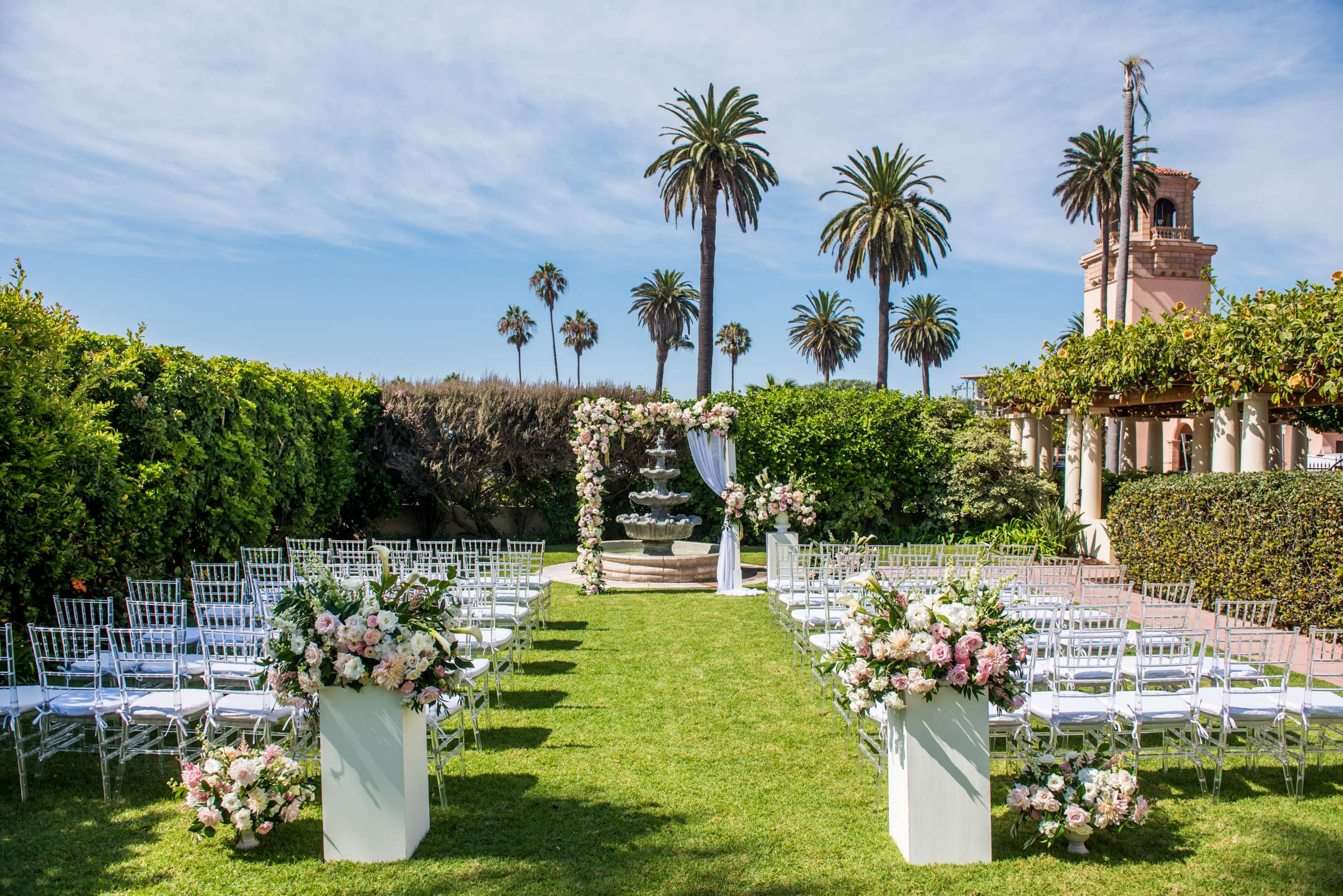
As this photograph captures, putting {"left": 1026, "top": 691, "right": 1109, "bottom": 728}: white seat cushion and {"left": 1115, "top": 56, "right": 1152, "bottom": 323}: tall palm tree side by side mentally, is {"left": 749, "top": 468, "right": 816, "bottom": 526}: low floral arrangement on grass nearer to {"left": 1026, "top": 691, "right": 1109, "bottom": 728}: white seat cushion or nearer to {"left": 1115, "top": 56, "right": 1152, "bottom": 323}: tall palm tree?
{"left": 1026, "top": 691, "right": 1109, "bottom": 728}: white seat cushion

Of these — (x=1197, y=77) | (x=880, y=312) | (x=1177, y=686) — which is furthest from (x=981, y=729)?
(x=880, y=312)

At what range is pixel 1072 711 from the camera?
5043 millimetres

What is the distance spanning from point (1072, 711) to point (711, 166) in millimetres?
19558

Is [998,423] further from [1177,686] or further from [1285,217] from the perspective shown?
[1177,686]

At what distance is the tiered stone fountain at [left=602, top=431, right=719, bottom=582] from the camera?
1435 cm

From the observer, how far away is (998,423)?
18.7m

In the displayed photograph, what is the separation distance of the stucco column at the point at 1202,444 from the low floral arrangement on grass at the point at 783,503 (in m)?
7.86

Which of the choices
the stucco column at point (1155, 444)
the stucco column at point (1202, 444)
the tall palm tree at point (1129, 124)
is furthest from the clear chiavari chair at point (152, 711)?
the tall palm tree at point (1129, 124)

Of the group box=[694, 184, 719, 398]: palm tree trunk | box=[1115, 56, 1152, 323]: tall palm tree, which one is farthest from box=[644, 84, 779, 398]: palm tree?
box=[1115, 56, 1152, 323]: tall palm tree

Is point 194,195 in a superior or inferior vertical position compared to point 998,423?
superior

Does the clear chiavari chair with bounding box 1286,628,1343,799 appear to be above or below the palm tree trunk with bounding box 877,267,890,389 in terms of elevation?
below

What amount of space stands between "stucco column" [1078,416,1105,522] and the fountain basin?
7.25 metres

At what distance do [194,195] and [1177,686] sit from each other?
462 inches

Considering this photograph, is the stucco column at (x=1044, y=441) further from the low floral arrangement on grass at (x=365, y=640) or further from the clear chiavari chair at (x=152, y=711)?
the clear chiavari chair at (x=152, y=711)
